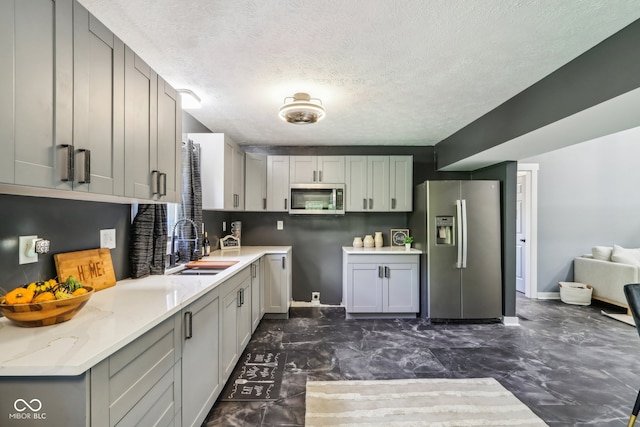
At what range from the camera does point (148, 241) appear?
2.05 m

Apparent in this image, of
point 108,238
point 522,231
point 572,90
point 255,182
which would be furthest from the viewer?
point 522,231

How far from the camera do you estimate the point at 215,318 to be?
6.35ft

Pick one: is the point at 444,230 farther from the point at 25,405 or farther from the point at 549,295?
the point at 25,405

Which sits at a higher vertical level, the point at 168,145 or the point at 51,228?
the point at 168,145

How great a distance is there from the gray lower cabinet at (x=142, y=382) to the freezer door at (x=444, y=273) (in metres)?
2.99

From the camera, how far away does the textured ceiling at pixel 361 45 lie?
144 centimetres

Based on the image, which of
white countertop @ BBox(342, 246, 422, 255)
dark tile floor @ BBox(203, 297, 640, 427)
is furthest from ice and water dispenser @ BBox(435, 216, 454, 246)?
dark tile floor @ BBox(203, 297, 640, 427)

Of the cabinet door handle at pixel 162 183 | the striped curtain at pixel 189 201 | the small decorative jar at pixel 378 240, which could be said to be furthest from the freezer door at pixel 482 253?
the cabinet door handle at pixel 162 183

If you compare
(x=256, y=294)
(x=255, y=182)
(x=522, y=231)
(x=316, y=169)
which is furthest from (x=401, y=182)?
(x=522, y=231)

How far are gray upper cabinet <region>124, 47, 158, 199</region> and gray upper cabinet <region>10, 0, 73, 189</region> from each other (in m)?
0.35

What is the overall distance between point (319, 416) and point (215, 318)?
0.96 metres

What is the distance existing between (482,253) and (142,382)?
3.67 metres

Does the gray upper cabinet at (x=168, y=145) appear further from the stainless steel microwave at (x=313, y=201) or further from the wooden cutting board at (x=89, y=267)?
the stainless steel microwave at (x=313, y=201)

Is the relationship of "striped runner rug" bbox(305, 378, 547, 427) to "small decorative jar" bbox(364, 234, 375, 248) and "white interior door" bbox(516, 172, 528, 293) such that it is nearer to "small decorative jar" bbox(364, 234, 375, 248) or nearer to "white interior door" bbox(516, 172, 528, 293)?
"small decorative jar" bbox(364, 234, 375, 248)
